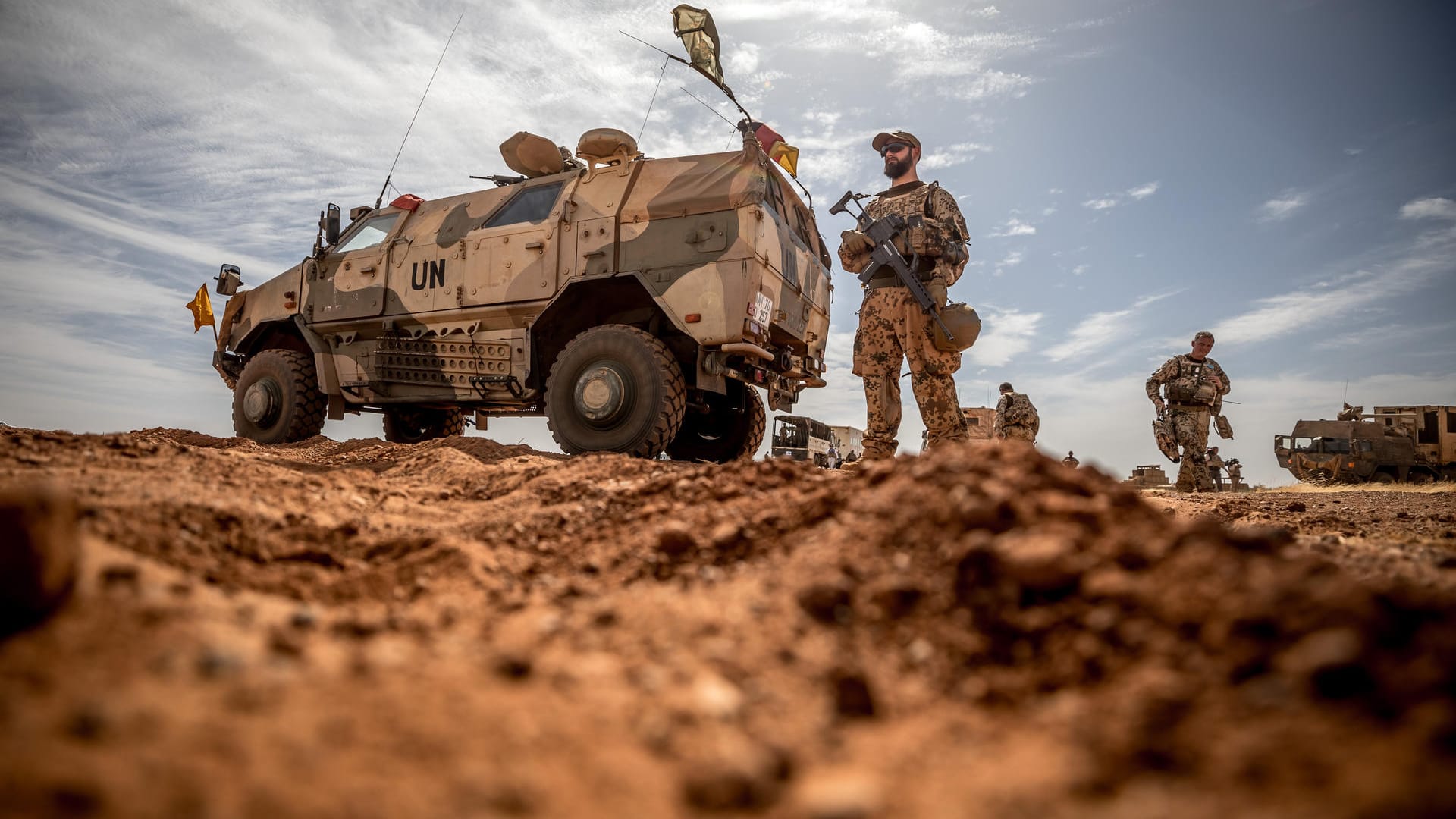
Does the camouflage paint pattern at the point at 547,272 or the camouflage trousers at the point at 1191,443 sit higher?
the camouflage paint pattern at the point at 547,272

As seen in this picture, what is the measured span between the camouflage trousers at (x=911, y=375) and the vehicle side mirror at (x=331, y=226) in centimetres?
499

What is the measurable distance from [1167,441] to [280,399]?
1041cm

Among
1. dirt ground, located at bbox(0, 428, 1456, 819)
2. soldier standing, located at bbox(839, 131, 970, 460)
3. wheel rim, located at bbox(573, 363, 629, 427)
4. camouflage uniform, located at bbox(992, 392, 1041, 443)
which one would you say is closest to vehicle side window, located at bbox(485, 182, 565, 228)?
wheel rim, located at bbox(573, 363, 629, 427)

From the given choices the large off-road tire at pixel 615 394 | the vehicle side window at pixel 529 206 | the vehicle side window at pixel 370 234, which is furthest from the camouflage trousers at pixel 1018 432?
the vehicle side window at pixel 370 234

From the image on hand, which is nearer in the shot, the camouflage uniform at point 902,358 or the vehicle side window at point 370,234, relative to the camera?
the camouflage uniform at point 902,358

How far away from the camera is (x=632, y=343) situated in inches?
194

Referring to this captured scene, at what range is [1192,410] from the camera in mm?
9906

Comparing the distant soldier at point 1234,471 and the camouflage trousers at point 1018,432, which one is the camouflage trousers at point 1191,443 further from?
the distant soldier at point 1234,471

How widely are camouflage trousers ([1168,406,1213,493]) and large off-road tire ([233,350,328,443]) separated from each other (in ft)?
32.8

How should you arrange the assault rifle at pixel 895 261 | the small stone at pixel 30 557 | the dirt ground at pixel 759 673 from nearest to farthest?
the dirt ground at pixel 759 673
the small stone at pixel 30 557
the assault rifle at pixel 895 261

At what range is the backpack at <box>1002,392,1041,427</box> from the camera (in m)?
11.0

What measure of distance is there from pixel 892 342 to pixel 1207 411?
6.79 m

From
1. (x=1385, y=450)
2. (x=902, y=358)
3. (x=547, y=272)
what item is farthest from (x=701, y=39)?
(x=1385, y=450)

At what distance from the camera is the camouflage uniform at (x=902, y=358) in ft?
17.8
